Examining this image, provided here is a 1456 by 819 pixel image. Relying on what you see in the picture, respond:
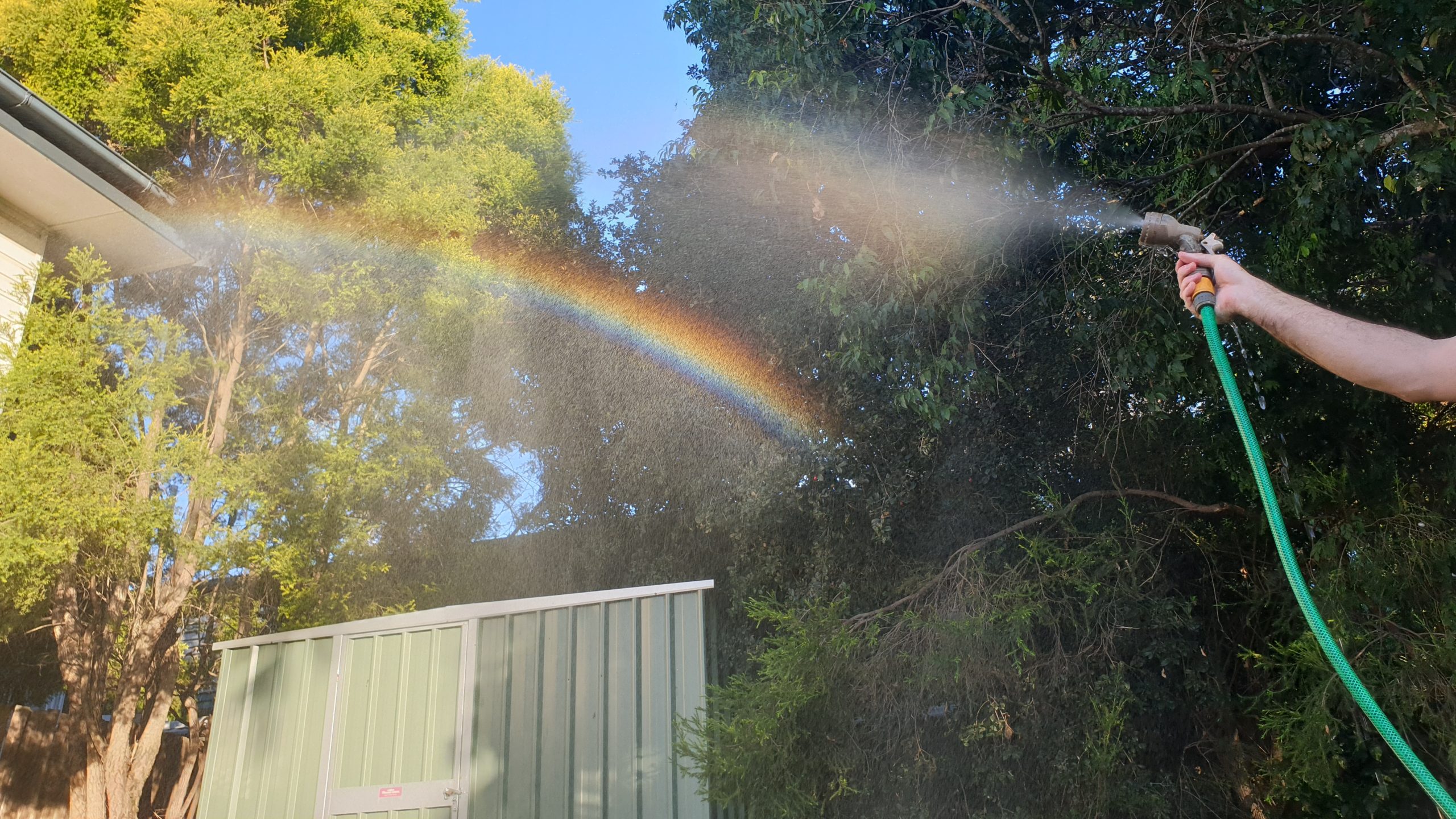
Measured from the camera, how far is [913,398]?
5.06 metres

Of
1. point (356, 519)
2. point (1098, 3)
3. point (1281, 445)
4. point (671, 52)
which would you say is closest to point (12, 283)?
point (356, 519)

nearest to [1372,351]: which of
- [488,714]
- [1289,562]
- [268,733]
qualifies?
[1289,562]

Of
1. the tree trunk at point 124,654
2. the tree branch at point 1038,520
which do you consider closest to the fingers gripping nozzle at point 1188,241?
the tree branch at point 1038,520

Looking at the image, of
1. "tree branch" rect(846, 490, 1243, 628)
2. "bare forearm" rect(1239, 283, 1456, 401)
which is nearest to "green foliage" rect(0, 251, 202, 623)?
"tree branch" rect(846, 490, 1243, 628)

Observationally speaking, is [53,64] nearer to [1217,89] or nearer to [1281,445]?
[1217,89]

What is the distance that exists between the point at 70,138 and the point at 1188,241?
6745 mm

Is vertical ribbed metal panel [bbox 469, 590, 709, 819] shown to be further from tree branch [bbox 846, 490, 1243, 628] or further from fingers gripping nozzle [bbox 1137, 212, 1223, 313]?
fingers gripping nozzle [bbox 1137, 212, 1223, 313]

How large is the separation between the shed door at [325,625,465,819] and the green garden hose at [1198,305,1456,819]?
4989 millimetres

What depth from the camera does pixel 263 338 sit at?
10.6m

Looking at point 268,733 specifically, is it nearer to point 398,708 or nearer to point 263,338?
point 398,708

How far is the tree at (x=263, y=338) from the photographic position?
7961mm

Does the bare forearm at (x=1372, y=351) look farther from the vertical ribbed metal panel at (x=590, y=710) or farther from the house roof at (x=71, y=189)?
the house roof at (x=71, y=189)

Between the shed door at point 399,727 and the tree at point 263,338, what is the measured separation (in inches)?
101

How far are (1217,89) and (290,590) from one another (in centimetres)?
878
